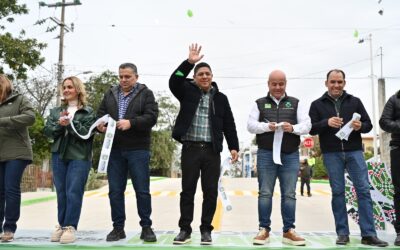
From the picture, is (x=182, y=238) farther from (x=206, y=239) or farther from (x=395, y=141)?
(x=395, y=141)

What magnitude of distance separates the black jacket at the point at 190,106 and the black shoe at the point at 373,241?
1729 millimetres

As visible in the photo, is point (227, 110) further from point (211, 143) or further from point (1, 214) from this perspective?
point (1, 214)

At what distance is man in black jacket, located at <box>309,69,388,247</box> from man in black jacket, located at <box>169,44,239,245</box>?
1096 millimetres

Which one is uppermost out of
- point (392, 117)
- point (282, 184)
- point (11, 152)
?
point (392, 117)

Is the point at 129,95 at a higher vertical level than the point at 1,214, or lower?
higher

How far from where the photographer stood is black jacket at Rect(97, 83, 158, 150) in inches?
190

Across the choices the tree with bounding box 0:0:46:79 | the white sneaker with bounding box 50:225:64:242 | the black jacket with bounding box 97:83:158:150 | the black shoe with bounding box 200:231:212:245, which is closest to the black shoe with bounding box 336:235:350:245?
the black shoe with bounding box 200:231:212:245

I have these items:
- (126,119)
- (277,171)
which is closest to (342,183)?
(277,171)

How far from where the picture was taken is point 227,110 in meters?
5.07

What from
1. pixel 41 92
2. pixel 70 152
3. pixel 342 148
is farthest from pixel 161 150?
pixel 342 148

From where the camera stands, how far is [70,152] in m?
4.88

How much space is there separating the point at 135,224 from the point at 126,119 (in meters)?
3.17

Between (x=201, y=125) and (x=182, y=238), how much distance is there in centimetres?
117

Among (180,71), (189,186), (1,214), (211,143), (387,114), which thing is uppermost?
(180,71)
